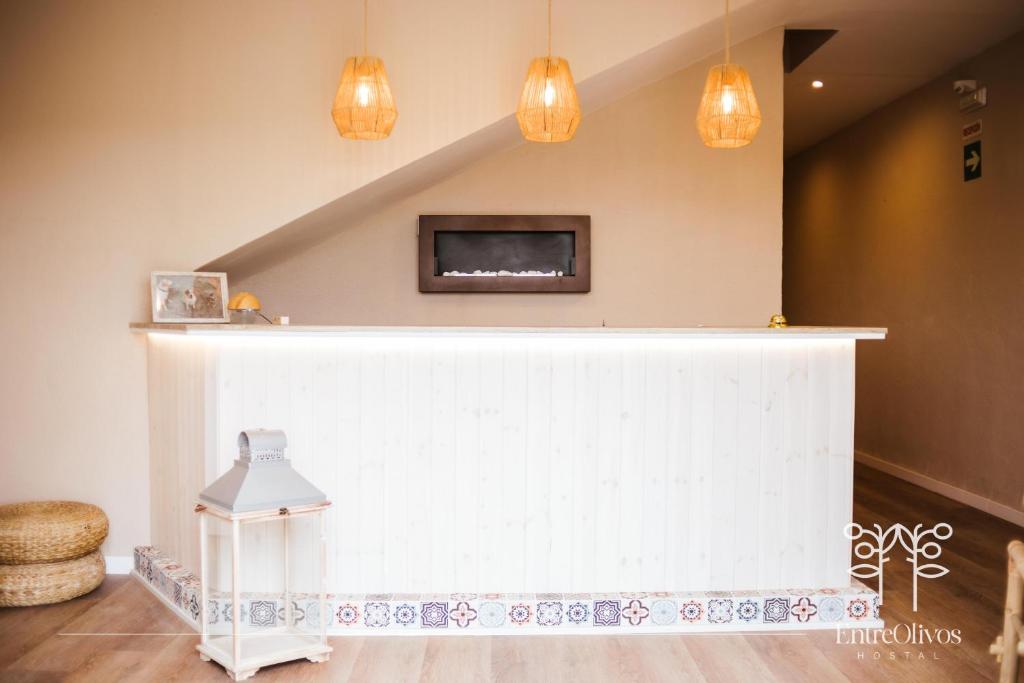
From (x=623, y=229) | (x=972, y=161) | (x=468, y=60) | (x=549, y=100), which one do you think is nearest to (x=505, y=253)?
(x=623, y=229)

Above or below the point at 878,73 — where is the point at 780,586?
below

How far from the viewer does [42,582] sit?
350cm

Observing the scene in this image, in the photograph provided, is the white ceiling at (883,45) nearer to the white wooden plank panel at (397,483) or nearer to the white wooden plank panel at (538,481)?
the white wooden plank panel at (538,481)

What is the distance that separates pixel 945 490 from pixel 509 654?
13.0ft

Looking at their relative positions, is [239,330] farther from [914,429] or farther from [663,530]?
[914,429]

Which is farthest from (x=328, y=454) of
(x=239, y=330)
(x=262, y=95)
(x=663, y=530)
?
(x=262, y=95)

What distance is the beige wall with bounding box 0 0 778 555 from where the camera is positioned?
12.8 ft

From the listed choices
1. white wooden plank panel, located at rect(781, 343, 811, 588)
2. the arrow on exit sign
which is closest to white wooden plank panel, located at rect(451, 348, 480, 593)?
white wooden plank panel, located at rect(781, 343, 811, 588)

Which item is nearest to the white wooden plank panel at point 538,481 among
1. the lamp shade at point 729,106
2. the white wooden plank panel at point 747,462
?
the white wooden plank panel at point 747,462

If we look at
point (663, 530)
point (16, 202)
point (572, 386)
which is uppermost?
point (16, 202)

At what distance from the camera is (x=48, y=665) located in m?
2.91

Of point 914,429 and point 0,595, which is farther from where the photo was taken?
point 914,429

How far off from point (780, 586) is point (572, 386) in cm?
107

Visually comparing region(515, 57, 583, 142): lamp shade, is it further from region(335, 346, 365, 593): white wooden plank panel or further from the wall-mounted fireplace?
the wall-mounted fireplace
